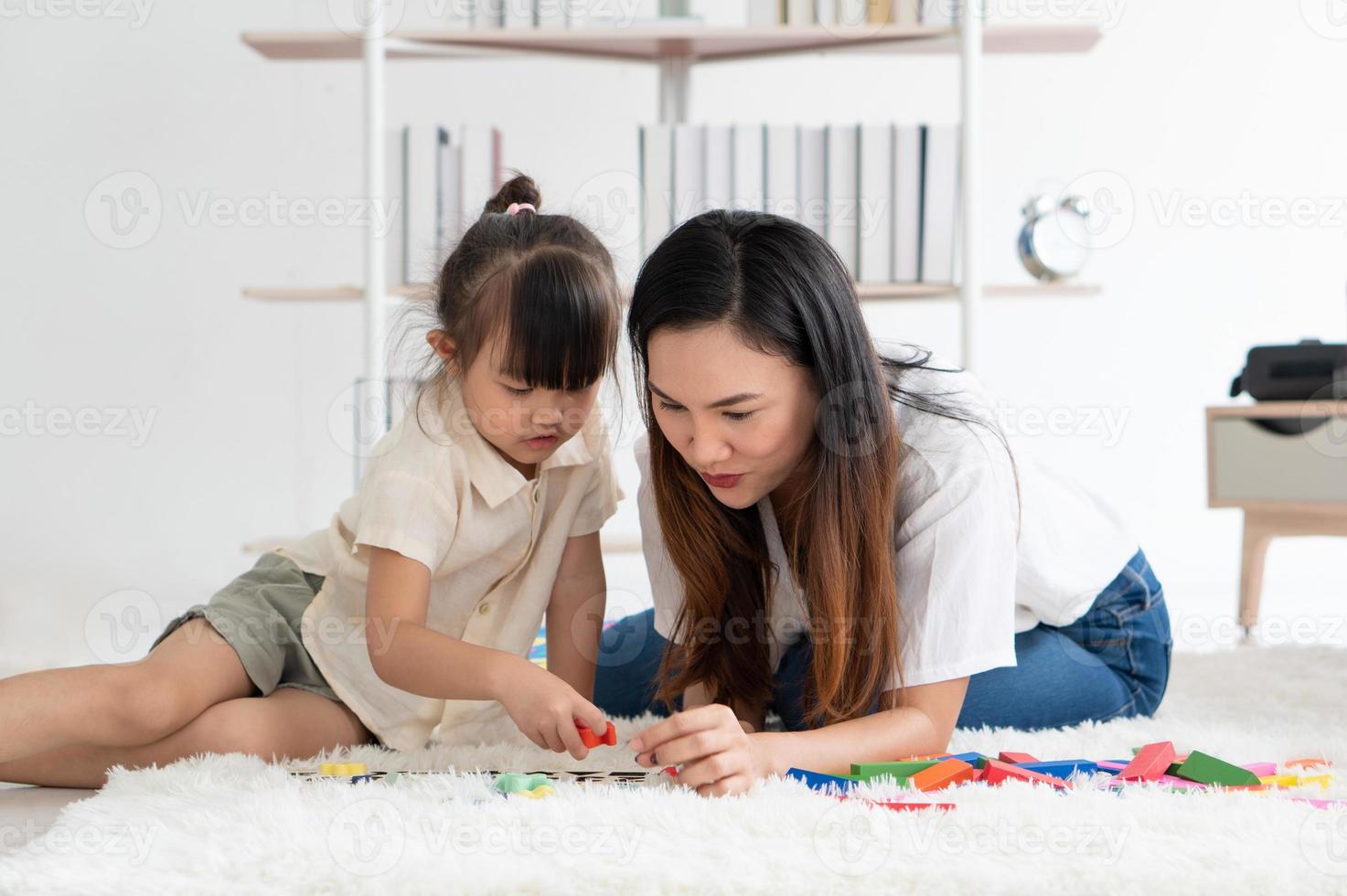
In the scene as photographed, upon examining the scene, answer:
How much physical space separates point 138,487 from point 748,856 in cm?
227

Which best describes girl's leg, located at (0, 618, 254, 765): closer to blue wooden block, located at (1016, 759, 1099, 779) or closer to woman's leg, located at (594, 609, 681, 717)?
woman's leg, located at (594, 609, 681, 717)

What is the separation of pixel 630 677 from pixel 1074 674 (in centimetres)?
53

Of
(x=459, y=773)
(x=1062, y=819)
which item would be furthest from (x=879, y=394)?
(x=459, y=773)

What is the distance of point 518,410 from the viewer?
115 cm

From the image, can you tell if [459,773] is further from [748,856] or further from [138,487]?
[138,487]

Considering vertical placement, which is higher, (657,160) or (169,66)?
(169,66)

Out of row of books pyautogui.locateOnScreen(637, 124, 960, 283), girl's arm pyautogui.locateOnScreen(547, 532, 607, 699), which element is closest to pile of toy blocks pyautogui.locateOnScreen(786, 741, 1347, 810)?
girl's arm pyautogui.locateOnScreen(547, 532, 607, 699)

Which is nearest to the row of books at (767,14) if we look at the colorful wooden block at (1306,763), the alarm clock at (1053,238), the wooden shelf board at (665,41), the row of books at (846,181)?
the wooden shelf board at (665,41)

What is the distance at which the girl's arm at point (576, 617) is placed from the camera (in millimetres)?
1291

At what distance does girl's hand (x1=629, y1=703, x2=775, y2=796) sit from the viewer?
0.88 m

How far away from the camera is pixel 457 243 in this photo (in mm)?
1279

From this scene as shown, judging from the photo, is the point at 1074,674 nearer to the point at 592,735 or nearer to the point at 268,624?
the point at 592,735

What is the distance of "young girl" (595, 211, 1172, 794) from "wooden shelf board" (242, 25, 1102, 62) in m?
1.17

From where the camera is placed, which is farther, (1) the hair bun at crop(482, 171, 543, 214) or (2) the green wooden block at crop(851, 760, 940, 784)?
(1) the hair bun at crop(482, 171, 543, 214)
